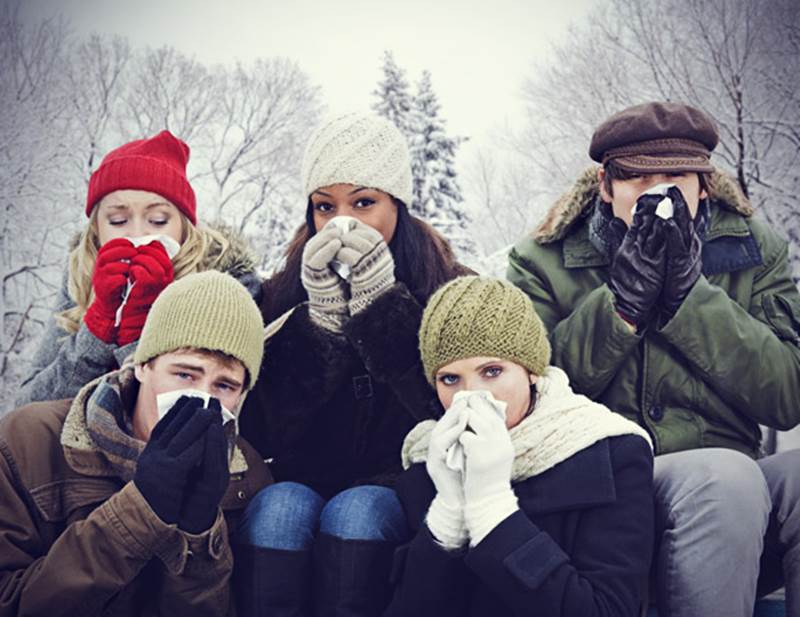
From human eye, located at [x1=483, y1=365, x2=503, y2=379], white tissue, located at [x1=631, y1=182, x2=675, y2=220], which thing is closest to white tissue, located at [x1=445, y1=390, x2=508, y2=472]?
human eye, located at [x1=483, y1=365, x2=503, y2=379]

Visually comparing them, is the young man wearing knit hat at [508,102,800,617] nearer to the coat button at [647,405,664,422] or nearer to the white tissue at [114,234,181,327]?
the coat button at [647,405,664,422]

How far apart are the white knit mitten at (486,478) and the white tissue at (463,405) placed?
30 millimetres

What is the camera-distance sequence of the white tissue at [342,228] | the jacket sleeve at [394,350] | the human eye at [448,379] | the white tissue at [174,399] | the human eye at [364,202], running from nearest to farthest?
the white tissue at [174,399]
the human eye at [448,379]
the jacket sleeve at [394,350]
the white tissue at [342,228]
the human eye at [364,202]

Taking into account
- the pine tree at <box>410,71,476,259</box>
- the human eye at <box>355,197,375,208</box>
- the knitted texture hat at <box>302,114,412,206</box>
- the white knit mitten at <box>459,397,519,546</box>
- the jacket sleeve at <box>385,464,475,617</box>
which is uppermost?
the pine tree at <box>410,71,476,259</box>

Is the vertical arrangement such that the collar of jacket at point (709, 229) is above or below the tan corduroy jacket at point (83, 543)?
above

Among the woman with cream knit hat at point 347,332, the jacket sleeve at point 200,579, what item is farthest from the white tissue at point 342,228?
the jacket sleeve at point 200,579

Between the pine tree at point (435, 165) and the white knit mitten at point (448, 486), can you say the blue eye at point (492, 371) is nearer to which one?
the white knit mitten at point (448, 486)

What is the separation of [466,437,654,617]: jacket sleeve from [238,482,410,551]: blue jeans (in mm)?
448

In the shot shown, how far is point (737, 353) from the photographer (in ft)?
9.53

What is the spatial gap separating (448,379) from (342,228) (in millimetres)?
866

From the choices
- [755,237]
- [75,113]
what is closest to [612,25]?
[75,113]

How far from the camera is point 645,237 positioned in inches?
112

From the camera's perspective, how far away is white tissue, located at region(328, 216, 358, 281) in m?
3.25

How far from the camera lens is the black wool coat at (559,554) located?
2.26 m
